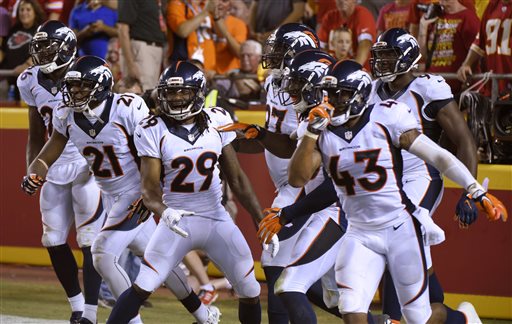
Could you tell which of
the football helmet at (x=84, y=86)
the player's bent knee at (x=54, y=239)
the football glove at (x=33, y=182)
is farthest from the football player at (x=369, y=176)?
the player's bent knee at (x=54, y=239)

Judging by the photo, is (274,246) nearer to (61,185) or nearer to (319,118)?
(319,118)

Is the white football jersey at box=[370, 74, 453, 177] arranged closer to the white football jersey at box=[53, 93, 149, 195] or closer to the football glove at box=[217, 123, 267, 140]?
the football glove at box=[217, 123, 267, 140]

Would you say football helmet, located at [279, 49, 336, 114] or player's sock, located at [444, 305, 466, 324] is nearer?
football helmet, located at [279, 49, 336, 114]

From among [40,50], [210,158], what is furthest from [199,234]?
[40,50]

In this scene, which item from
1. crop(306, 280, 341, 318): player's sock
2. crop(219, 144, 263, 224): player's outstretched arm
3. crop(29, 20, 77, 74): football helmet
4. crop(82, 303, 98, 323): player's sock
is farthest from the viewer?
crop(29, 20, 77, 74): football helmet

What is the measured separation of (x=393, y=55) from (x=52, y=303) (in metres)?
3.86

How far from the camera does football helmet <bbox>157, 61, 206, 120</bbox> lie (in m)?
6.82

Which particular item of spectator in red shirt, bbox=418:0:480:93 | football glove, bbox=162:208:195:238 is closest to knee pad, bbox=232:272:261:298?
football glove, bbox=162:208:195:238

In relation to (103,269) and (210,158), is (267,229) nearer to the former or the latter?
(210,158)

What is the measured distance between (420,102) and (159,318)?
9.23 feet

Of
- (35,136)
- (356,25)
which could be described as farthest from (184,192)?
(356,25)

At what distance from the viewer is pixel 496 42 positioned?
9.18m

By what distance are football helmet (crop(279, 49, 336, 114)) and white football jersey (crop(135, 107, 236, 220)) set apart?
23.1 inches

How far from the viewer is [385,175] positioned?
6086 millimetres
